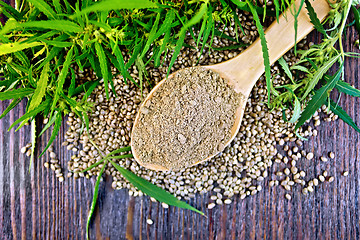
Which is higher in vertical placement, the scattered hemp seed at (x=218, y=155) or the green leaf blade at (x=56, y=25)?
the green leaf blade at (x=56, y=25)

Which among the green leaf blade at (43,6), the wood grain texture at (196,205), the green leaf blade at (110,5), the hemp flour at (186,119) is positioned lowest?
the wood grain texture at (196,205)

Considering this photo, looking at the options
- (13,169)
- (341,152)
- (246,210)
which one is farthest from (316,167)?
(13,169)

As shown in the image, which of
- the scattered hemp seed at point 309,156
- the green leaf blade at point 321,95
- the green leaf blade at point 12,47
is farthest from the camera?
the scattered hemp seed at point 309,156

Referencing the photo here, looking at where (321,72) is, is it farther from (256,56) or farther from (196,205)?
(196,205)

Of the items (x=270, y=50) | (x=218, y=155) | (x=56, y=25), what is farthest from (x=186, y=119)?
(x=56, y=25)

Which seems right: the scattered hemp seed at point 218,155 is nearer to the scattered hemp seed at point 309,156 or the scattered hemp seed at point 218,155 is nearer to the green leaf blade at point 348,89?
the scattered hemp seed at point 309,156

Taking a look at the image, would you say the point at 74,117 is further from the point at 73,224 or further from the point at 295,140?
the point at 295,140

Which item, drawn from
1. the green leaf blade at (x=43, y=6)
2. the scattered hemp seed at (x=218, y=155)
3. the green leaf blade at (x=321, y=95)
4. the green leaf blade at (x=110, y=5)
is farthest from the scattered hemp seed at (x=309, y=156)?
the green leaf blade at (x=43, y=6)
